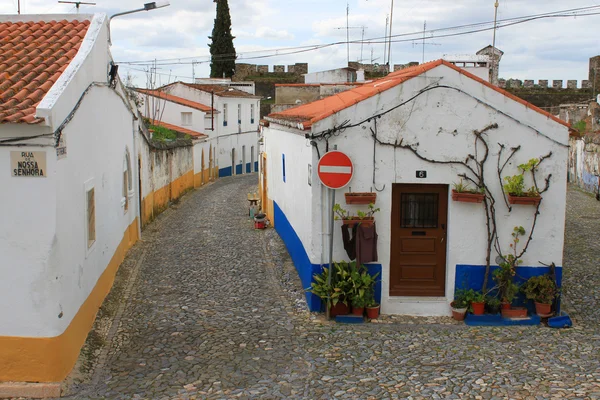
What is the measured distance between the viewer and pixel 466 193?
9.41 meters

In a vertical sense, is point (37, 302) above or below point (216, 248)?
Answer: above

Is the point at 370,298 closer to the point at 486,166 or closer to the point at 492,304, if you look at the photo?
the point at 492,304

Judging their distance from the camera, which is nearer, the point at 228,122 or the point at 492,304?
the point at 492,304

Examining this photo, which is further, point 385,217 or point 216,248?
point 216,248

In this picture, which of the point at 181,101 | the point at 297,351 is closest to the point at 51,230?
the point at 297,351

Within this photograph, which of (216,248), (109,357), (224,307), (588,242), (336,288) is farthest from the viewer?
(588,242)

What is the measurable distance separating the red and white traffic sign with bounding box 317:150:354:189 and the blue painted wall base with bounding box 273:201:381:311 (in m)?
1.39

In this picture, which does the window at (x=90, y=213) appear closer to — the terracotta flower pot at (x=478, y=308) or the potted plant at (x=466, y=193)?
the potted plant at (x=466, y=193)

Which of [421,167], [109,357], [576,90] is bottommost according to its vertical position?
[109,357]

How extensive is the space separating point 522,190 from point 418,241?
69.9 inches

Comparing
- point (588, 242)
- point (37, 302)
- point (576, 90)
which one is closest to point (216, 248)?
point (37, 302)

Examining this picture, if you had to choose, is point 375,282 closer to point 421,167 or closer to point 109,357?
point 421,167

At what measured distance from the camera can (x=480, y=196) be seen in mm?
9336

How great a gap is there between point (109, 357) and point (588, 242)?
1249 cm
